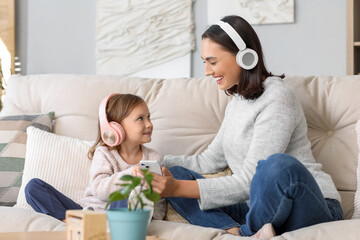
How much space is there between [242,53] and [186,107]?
41 centimetres

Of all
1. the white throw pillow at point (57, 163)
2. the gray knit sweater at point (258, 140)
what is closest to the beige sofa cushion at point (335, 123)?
the gray knit sweater at point (258, 140)

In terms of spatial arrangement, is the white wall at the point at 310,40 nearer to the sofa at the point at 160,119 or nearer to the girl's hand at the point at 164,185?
the sofa at the point at 160,119

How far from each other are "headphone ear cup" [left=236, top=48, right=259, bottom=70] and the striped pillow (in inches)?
33.6

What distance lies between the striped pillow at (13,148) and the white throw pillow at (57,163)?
6 centimetres

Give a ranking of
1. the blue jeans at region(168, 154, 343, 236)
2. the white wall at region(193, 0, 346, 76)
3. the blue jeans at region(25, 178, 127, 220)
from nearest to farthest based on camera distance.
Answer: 1. the blue jeans at region(168, 154, 343, 236)
2. the blue jeans at region(25, 178, 127, 220)
3. the white wall at region(193, 0, 346, 76)

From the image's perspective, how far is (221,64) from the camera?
5.86ft

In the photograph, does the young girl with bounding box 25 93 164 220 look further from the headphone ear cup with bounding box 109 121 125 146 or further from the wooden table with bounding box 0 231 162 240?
Result: the wooden table with bounding box 0 231 162 240

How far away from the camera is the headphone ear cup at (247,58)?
1.74 m

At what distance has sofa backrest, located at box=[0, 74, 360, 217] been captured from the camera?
1.89 meters

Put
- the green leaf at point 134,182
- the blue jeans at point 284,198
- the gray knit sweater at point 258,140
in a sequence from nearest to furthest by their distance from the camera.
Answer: the green leaf at point 134,182
the blue jeans at point 284,198
the gray knit sweater at point 258,140

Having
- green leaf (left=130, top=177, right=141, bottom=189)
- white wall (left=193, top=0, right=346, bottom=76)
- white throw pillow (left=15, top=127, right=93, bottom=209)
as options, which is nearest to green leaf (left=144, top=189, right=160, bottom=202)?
green leaf (left=130, top=177, right=141, bottom=189)

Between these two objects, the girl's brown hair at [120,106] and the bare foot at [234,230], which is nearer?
the bare foot at [234,230]

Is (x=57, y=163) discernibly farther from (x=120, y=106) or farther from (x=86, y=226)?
(x=86, y=226)

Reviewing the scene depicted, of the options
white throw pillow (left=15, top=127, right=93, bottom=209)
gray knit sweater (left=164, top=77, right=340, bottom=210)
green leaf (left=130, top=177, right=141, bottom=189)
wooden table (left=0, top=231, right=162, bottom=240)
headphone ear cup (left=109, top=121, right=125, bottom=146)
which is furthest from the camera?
white throw pillow (left=15, top=127, right=93, bottom=209)
